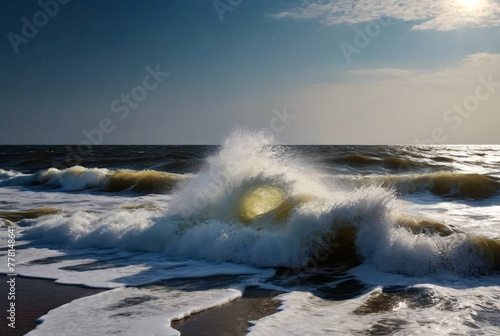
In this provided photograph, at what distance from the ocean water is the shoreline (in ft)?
0.42

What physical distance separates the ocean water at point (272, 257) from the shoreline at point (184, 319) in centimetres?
13

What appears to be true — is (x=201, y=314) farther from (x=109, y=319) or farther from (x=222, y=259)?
(x=222, y=259)

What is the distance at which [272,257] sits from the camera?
6.54 meters

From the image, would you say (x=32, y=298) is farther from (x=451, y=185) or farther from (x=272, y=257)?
(x=451, y=185)

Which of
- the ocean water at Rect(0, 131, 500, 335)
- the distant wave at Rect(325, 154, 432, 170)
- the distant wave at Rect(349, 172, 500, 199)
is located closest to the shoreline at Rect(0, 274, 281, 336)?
the ocean water at Rect(0, 131, 500, 335)

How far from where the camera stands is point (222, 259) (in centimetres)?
679

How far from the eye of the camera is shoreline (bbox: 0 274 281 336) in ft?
13.2

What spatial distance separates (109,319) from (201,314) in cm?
88

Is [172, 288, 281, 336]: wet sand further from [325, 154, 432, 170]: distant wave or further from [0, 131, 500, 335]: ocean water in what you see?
[325, 154, 432, 170]: distant wave

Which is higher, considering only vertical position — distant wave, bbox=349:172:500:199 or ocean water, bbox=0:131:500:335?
distant wave, bbox=349:172:500:199

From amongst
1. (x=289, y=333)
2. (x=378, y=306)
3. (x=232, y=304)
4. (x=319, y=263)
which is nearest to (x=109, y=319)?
(x=232, y=304)

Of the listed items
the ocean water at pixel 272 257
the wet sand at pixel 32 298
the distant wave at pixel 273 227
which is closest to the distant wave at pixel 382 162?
the ocean water at pixel 272 257

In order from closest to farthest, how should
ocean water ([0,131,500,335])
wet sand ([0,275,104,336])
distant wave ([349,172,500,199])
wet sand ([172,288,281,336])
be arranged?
wet sand ([172,288,281,336]), wet sand ([0,275,104,336]), ocean water ([0,131,500,335]), distant wave ([349,172,500,199])

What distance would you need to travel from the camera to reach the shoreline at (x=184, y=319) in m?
4.02
